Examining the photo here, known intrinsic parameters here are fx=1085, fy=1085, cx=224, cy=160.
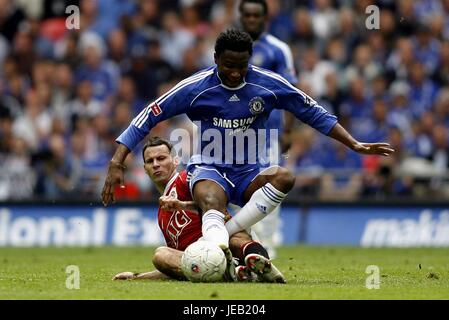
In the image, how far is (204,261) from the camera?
891cm

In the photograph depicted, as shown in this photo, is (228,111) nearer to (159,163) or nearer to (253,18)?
(159,163)

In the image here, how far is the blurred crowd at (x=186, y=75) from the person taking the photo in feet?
61.5

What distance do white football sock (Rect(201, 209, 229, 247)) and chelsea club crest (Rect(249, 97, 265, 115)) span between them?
3.33ft

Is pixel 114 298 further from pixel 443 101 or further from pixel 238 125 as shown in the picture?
pixel 443 101

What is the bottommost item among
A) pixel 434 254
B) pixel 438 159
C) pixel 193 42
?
pixel 434 254

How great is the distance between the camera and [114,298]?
774 cm

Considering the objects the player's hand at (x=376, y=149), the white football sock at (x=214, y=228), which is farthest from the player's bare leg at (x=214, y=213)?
the player's hand at (x=376, y=149)

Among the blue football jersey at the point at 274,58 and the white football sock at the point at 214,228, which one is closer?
the white football sock at the point at 214,228

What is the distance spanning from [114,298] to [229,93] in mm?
2617

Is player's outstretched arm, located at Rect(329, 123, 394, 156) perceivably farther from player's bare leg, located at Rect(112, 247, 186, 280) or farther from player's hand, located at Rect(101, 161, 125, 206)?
player's hand, located at Rect(101, 161, 125, 206)

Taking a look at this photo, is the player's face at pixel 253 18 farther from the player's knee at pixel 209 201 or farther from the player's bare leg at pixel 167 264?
the player's bare leg at pixel 167 264

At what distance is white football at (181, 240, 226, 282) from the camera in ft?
29.1

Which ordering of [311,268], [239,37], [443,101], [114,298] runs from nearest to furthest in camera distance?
[114,298], [239,37], [311,268], [443,101]

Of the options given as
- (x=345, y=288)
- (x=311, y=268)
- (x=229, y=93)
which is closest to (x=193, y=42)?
(x=311, y=268)
